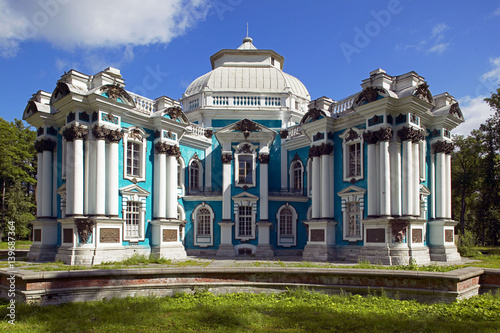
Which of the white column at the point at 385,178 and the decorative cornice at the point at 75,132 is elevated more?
the decorative cornice at the point at 75,132

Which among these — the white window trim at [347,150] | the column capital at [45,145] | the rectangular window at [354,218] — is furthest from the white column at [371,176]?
the column capital at [45,145]

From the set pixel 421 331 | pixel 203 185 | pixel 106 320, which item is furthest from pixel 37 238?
pixel 421 331

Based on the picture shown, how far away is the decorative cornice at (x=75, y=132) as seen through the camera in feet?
64.2

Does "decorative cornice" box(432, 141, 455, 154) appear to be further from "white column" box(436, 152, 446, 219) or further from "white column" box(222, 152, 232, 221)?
"white column" box(222, 152, 232, 221)

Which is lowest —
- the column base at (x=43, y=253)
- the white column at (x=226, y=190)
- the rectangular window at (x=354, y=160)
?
the column base at (x=43, y=253)

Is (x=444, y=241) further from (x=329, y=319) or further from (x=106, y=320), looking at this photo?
(x=106, y=320)

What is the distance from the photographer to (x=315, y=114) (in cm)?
2289

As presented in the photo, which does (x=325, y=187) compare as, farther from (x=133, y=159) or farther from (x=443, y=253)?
(x=133, y=159)

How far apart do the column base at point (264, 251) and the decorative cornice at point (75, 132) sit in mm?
11231

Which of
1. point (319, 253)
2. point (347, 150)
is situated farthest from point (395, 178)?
point (319, 253)

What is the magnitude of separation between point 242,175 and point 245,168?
1.51ft

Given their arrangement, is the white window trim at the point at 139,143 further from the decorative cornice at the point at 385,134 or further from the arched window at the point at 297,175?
the decorative cornice at the point at 385,134

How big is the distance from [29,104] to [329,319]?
769 inches

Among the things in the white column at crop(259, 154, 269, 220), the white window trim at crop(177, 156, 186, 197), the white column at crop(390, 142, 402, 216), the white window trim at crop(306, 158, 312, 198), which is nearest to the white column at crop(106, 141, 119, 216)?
the white window trim at crop(177, 156, 186, 197)
